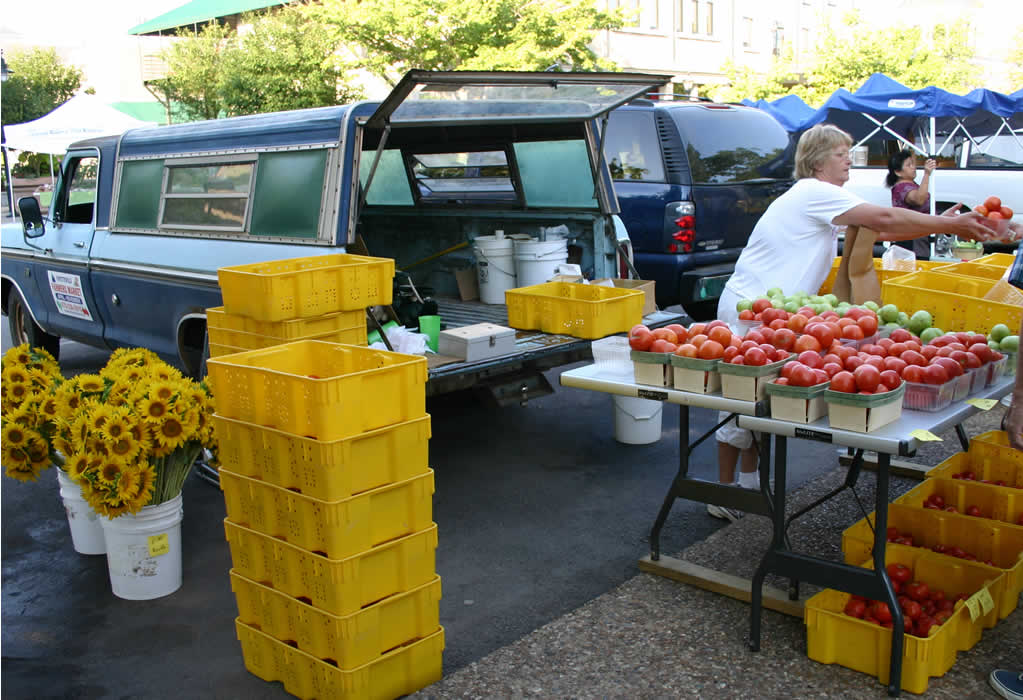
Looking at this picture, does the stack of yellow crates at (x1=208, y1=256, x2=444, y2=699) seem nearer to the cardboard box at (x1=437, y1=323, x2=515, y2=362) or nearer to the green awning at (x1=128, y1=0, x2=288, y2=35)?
the cardboard box at (x1=437, y1=323, x2=515, y2=362)

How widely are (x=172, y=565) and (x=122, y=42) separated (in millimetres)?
42810

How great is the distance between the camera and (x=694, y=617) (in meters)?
3.96

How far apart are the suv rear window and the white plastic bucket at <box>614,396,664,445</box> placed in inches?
123

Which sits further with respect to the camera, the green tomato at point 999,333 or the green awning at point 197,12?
the green awning at point 197,12

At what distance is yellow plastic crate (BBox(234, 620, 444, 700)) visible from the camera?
3.25 metres

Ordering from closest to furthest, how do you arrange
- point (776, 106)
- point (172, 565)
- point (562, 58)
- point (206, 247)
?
1. point (172, 565)
2. point (206, 247)
3. point (776, 106)
4. point (562, 58)

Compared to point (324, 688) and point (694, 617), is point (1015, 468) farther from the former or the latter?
point (324, 688)

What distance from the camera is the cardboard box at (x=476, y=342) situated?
5.48 meters

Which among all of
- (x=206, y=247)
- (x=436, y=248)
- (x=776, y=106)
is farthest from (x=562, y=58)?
(x=206, y=247)

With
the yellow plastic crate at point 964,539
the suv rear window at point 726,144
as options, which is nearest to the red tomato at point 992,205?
the yellow plastic crate at point 964,539

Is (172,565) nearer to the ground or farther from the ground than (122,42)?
nearer to the ground

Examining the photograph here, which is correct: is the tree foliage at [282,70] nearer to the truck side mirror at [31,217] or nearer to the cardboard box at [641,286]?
the truck side mirror at [31,217]

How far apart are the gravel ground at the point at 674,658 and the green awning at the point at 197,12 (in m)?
32.0

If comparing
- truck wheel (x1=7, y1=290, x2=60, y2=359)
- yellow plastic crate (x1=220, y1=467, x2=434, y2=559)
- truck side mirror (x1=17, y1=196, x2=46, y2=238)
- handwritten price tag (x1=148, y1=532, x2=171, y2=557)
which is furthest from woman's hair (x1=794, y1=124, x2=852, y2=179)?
truck wheel (x1=7, y1=290, x2=60, y2=359)
